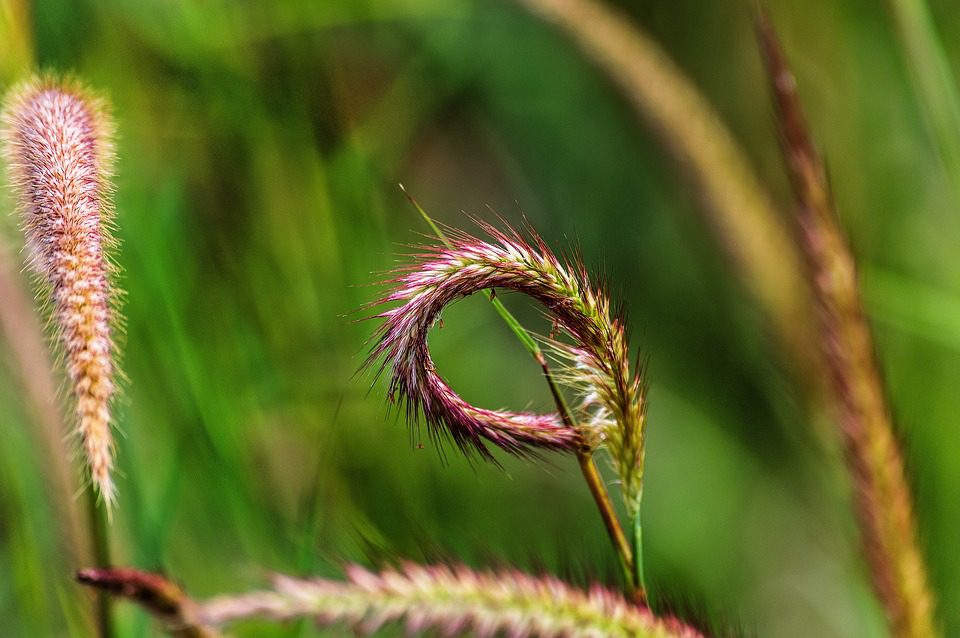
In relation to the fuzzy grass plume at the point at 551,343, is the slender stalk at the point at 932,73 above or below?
above

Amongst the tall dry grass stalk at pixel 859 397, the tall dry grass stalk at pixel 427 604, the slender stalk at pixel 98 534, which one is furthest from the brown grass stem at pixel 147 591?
the tall dry grass stalk at pixel 859 397

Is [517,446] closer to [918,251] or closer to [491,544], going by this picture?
[491,544]

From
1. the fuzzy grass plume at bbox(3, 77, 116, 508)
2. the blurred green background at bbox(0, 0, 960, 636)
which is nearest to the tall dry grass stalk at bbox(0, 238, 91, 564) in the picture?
the blurred green background at bbox(0, 0, 960, 636)

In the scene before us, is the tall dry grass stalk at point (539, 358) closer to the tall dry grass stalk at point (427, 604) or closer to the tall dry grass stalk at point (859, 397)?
the tall dry grass stalk at point (427, 604)

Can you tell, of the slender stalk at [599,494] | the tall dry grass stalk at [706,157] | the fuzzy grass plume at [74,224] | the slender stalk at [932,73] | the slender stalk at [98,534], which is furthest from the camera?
the tall dry grass stalk at [706,157]

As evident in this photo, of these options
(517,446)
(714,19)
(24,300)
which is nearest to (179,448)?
(24,300)

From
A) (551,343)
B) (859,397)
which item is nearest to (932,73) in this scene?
(859,397)
